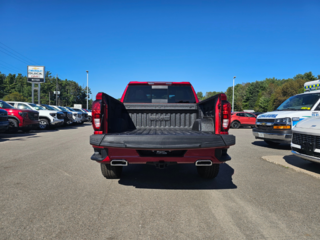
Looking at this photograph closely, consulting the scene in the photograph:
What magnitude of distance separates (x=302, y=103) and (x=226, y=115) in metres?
6.04

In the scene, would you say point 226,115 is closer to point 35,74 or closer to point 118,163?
point 118,163

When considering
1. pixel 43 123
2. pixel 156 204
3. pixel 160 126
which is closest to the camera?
pixel 156 204

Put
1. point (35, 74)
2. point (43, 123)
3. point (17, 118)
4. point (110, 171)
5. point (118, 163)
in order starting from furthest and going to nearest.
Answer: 1. point (35, 74)
2. point (43, 123)
3. point (17, 118)
4. point (110, 171)
5. point (118, 163)

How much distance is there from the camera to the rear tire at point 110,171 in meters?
4.01

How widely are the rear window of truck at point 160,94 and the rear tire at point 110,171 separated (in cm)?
190

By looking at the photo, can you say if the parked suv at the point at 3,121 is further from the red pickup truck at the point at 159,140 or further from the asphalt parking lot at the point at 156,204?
the red pickup truck at the point at 159,140

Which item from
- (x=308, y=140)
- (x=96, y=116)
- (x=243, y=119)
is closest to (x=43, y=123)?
(x=96, y=116)

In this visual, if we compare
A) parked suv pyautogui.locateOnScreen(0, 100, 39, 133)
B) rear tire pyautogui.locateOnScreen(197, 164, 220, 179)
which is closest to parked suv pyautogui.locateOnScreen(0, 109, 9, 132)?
parked suv pyautogui.locateOnScreen(0, 100, 39, 133)

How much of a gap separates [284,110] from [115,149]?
7.32 metres

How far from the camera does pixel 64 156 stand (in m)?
6.43

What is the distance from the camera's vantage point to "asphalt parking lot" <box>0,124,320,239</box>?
2393 mm


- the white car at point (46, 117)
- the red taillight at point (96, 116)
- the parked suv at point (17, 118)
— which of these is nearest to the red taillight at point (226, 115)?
the red taillight at point (96, 116)

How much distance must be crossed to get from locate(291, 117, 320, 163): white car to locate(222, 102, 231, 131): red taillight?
2428 millimetres

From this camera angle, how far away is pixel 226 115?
346 cm
